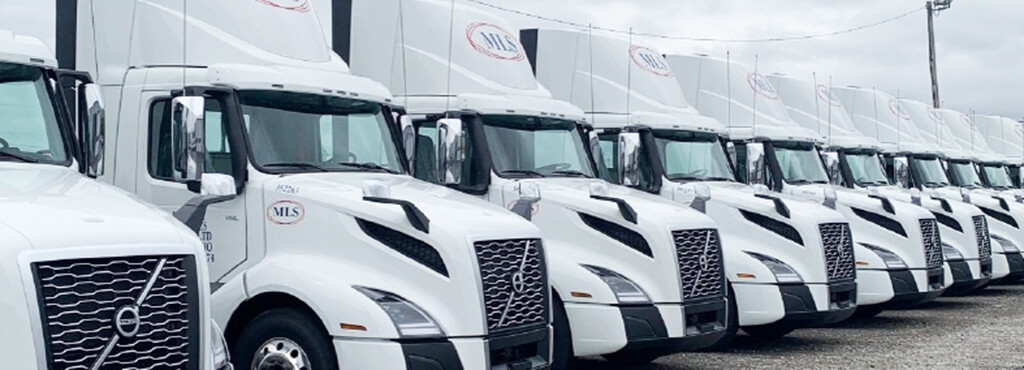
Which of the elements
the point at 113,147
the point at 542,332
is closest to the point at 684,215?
the point at 542,332

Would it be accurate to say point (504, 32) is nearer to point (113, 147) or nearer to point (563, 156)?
point (563, 156)

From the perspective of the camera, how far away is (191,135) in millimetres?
8125

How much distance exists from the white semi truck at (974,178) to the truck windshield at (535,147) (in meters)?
10.9

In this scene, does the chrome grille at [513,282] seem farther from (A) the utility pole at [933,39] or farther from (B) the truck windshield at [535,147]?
(A) the utility pole at [933,39]

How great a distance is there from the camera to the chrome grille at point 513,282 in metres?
8.65

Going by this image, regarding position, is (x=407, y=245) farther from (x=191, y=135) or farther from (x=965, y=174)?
(x=965, y=174)

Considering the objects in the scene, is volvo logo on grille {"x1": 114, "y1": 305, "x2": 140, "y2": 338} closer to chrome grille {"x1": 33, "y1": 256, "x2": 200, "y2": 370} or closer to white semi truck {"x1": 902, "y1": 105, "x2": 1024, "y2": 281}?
chrome grille {"x1": 33, "y1": 256, "x2": 200, "y2": 370}

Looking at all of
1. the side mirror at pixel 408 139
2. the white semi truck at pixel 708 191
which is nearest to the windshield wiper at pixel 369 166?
the side mirror at pixel 408 139

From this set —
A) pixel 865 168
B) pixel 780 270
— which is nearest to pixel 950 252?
pixel 865 168

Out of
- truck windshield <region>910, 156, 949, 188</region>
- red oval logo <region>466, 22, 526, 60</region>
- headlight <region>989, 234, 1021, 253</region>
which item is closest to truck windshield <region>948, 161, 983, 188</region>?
truck windshield <region>910, 156, 949, 188</region>

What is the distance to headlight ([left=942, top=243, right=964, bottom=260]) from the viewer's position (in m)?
18.7

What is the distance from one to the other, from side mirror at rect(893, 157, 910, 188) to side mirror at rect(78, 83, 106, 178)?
15833 mm

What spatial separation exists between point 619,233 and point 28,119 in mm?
5379

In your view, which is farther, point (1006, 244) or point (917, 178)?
point (917, 178)
